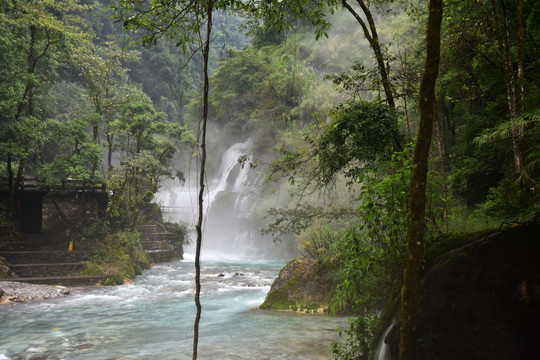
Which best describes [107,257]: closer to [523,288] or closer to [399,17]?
[523,288]

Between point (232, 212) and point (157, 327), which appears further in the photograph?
point (232, 212)

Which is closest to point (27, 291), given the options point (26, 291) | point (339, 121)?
point (26, 291)

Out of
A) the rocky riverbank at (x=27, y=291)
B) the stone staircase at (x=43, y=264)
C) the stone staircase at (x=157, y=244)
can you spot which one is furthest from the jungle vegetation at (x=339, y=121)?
the rocky riverbank at (x=27, y=291)

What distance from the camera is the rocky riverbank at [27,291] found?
45.9 feet

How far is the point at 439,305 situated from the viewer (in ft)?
13.6

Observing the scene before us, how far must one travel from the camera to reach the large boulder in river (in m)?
11.0

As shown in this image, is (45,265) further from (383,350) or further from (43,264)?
(383,350)

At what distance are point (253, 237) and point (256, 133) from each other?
1183 cm

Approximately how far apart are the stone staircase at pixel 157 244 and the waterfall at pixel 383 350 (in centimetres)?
2268

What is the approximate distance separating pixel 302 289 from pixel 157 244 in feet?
61.0

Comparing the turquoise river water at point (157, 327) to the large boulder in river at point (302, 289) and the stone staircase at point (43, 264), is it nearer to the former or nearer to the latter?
the large boulder in river at point (302, 289)

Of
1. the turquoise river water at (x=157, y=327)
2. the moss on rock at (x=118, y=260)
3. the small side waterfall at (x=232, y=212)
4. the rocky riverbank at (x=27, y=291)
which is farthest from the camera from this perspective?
the small side waterfall at (x=232, y=212)

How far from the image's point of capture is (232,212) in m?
35.7

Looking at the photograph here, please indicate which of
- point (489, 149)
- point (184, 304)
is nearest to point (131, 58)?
point (184, 304)
